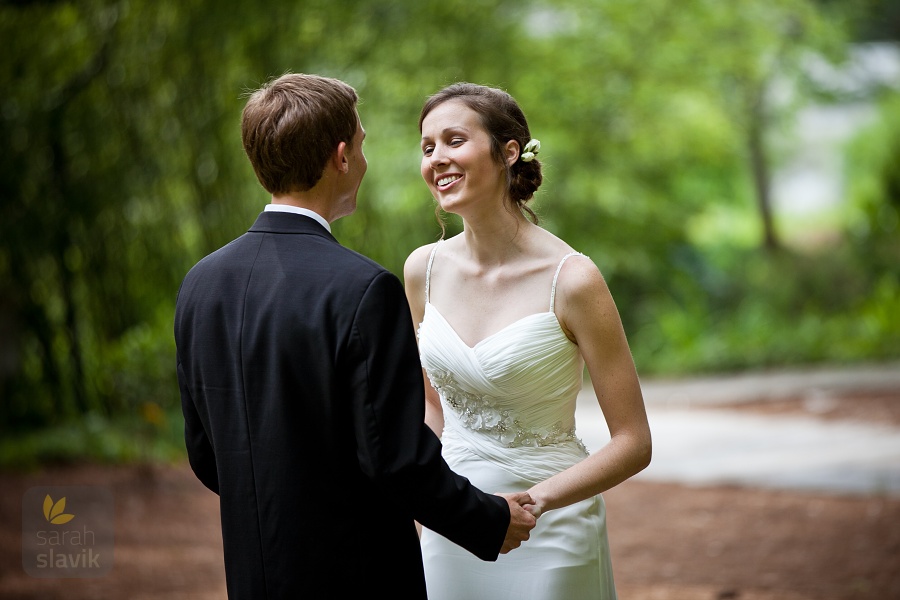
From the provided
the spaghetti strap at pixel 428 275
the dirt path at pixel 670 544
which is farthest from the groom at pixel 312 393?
the dirt path at pixel 670 544

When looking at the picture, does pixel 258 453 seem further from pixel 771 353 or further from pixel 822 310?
pixel 822 310

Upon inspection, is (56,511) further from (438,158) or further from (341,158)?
(341,158)

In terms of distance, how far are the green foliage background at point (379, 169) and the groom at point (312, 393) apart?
229 centimetres

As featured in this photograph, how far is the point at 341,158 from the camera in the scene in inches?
80.3

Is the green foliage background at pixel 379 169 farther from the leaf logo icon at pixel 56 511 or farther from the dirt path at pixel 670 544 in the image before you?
the dirt path at pixel 670 544

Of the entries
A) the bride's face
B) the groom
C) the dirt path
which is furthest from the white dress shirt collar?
the dirt path

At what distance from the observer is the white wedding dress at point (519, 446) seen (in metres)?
2.58

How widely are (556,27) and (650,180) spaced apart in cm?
293

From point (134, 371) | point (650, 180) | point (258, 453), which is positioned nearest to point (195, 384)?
point (258, 453)

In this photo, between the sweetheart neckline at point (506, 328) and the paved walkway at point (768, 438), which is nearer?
the sweetheart neckline at point (506, 328)

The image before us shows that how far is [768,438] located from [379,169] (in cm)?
528

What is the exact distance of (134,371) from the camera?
8281 mm

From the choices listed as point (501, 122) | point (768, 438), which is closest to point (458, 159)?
point (501, 122)

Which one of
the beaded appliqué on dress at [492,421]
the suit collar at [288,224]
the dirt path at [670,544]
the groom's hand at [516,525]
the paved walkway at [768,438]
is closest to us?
the suit collar at [288,224]
